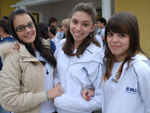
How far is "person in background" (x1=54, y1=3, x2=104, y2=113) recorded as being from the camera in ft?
5.12

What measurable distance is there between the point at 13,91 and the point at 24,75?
186 mm

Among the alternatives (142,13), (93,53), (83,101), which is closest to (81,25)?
(93,53)

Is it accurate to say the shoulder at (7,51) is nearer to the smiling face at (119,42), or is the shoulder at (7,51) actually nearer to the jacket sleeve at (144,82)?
the smiling face at (119,42)

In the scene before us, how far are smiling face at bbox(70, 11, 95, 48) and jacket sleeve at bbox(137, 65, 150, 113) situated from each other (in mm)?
754

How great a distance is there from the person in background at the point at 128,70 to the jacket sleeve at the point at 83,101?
0.16 metres

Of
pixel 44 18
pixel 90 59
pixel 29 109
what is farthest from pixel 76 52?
pixel 44 18

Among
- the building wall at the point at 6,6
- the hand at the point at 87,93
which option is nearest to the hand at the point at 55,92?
the hand at the point at 87,93

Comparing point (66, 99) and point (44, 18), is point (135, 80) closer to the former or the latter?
point (66, 99)

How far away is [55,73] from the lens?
1876 mm

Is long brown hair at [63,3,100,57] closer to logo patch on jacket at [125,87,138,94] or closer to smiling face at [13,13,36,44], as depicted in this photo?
smiling face at [13,13,36,44]

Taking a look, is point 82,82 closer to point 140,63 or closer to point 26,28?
point 140,63

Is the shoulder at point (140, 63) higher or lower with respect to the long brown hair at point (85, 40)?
lower

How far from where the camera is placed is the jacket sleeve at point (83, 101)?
1.54 meters

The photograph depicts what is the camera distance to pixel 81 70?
1.58 m
